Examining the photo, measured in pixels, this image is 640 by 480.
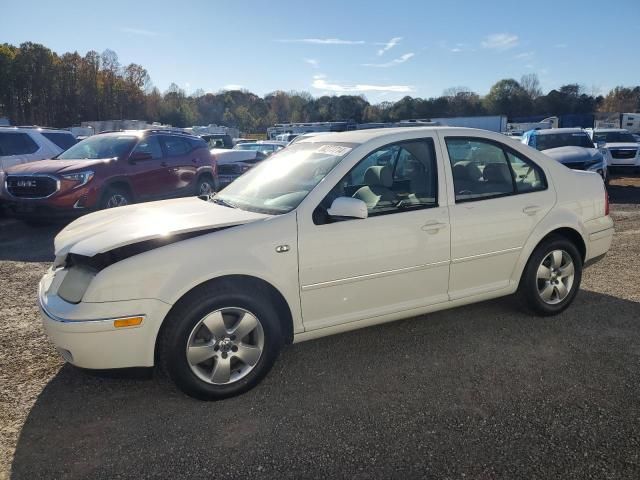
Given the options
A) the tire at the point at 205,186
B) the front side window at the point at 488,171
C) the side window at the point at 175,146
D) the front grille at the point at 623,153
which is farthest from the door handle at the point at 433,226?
the front grille at the point at 623,153

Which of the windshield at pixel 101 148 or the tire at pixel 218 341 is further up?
the windshield at pixel 101 148

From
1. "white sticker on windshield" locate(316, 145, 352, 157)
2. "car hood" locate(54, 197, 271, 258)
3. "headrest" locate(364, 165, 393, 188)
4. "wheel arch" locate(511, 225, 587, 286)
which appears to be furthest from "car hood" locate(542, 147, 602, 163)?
"car hood" locate(54, 197, 271, 258)

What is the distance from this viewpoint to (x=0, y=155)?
9422mm

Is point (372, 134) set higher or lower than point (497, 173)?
higher

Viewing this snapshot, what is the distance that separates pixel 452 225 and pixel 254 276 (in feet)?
5.23

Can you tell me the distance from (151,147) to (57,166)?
1.77 m

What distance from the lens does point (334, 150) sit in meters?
3.76

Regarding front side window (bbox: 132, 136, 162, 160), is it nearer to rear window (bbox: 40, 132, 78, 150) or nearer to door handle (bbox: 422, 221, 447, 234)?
rear window (bbox: 40, 132, 78, 150)

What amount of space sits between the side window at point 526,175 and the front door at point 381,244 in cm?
85

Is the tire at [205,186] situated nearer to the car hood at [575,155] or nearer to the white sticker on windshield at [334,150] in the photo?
the white sticker on windshield at [334,150]

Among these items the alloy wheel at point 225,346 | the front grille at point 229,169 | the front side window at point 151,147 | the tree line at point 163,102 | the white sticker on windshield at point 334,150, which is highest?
the tree line at point 163,102

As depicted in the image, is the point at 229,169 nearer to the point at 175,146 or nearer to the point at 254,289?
the point at 175,146

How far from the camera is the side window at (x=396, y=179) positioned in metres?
3.59

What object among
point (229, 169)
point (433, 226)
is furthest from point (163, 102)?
point (433, 226)
